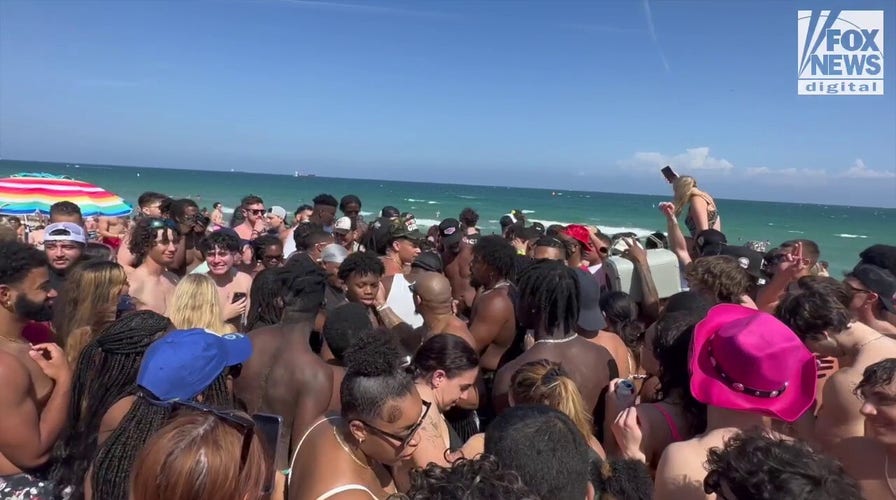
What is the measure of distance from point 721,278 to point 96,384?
373 cm

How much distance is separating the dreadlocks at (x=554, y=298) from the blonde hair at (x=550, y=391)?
0.68m

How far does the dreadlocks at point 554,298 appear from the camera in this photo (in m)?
3.31

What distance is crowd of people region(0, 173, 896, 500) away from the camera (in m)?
1.49

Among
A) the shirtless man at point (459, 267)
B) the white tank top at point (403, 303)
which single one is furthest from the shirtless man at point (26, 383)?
the shirtless man at point (459, 267)

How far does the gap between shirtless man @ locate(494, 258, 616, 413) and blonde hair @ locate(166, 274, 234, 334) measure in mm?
1798

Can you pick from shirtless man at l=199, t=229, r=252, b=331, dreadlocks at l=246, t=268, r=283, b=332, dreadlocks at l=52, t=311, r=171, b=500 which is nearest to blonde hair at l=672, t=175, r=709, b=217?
dreadlocks at l=246, t=268, r=283, b=332

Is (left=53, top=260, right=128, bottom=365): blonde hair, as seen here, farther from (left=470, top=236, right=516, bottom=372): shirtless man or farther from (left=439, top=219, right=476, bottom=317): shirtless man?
(left=439, top=219, right=476, bottom=317): shirtless man

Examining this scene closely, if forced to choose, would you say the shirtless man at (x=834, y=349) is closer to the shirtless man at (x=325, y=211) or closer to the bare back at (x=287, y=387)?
the bare back at (x=287, y=387)

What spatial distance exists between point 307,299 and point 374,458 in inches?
67.9

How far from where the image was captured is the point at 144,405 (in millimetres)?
1993

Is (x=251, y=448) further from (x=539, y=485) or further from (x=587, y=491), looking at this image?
(x=587, y=491)

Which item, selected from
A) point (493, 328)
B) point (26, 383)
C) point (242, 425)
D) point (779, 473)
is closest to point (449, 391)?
point (493, 328)

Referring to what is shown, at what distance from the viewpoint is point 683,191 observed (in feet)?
16.7

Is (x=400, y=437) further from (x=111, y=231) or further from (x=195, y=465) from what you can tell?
(x=111, y=231)
